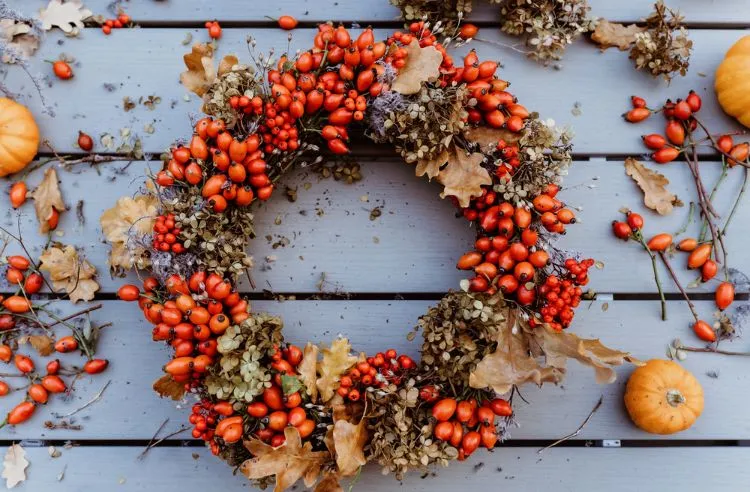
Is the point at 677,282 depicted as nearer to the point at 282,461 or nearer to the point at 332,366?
the point at 332,366

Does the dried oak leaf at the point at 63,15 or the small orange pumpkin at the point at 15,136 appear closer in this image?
the small orange pumpkin at the point at 15,136

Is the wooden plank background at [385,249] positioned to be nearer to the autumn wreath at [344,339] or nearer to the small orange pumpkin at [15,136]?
the small orange pumpkin at [15,136]

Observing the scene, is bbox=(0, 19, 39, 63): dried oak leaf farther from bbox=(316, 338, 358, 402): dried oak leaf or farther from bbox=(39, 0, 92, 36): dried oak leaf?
bbox=(316, 338, 358, 402): dried oak leaf

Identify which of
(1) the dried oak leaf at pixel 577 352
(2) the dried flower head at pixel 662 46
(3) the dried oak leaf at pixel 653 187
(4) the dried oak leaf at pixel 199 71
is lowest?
(1) the dried oak leaf at pixel 577 352

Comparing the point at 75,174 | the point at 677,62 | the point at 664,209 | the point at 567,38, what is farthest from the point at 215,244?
the point at 677,62

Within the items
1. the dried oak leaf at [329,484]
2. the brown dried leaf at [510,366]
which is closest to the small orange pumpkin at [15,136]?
the dried oak leaf at [329,484]

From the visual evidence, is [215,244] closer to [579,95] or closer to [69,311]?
[69,311]

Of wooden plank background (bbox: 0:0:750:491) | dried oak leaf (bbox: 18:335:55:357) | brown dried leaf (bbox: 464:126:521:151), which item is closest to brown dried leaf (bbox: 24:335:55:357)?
dried oak leaf (bbox: 18:335:55:357)
